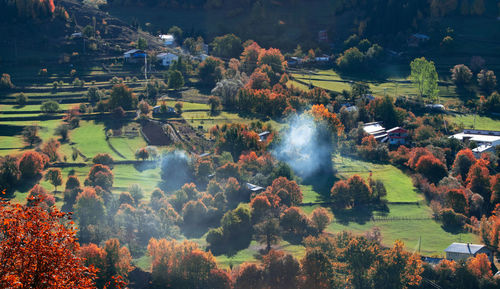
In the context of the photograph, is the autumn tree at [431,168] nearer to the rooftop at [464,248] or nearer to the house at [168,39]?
the rooftop at [464,248]

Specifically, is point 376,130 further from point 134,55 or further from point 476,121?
point 134,55

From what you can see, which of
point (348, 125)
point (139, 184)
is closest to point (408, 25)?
point (348, 125)

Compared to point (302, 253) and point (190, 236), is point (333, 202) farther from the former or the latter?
point (190, 236)

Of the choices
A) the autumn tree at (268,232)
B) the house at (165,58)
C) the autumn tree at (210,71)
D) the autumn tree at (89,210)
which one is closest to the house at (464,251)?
the autumn tree at (268,232)

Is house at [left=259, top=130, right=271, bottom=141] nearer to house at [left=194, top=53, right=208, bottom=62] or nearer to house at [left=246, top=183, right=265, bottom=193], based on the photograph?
house at [left=246, top=183, right=265, bottom=193]

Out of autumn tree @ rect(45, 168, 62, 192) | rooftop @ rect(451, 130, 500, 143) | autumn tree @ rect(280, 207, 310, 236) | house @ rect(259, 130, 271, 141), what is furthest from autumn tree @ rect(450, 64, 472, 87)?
autumn tree @ rect(45, 168, 62, 192)

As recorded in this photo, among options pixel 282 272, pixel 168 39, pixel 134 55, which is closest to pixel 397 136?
pixel 282 272
